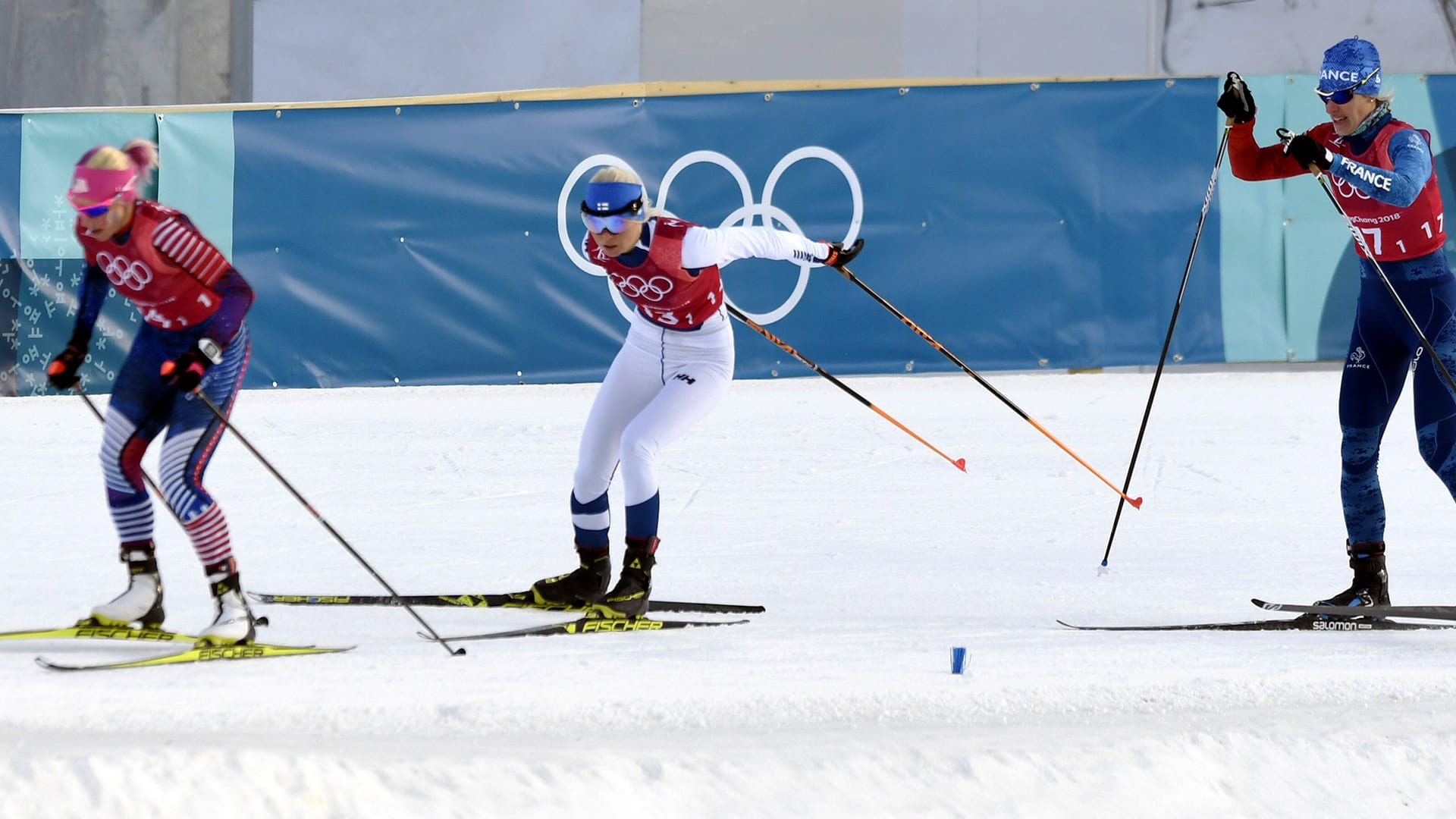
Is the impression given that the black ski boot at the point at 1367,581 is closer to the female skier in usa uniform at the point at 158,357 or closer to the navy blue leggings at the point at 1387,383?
the navy blue leggings at the point at 1387,383

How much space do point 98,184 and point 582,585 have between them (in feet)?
6.61

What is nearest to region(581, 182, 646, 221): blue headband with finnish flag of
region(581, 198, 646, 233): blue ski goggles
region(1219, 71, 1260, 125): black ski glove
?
region(581, 198, 646, 233): blue ski goggles

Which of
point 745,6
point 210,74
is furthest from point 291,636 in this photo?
point 210,74

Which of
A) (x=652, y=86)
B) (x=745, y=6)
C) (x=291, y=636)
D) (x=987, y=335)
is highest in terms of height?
(x=745, y=6)

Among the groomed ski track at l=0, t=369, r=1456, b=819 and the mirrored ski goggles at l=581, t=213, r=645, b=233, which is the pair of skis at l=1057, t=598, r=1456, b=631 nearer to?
the groomed ski track at l=0, t=369, r=1456, b=819

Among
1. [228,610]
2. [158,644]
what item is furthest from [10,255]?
[228,610]

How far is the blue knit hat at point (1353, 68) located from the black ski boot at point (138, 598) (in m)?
3.96

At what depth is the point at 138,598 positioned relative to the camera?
4.46 m

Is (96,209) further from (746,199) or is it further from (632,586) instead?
(746,199)

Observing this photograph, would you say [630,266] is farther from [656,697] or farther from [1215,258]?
[1215,258]

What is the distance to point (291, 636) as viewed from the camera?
→ 179 inches

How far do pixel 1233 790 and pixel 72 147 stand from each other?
332 inches

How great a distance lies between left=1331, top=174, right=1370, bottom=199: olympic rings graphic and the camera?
4.55 m

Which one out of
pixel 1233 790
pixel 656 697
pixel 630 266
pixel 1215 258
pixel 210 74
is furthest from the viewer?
pixel 210 74
